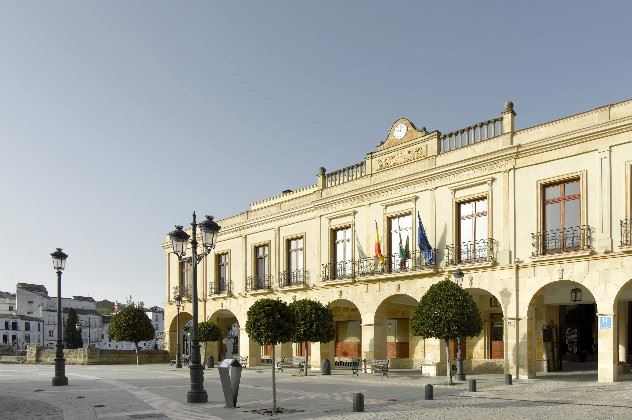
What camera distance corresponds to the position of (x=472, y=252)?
26.7 meters

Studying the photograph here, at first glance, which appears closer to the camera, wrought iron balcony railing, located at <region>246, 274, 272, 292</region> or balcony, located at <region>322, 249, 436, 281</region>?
balcony, located at <region>322, 249, 436, 281</region>

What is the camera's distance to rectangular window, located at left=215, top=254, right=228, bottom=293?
4225 cm

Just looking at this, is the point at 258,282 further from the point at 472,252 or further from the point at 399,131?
the point at 472,252

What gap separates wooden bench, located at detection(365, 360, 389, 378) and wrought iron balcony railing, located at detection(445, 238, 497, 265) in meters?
5.11

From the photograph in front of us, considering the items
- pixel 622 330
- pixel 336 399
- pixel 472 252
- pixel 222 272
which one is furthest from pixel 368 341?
pixel 222 272

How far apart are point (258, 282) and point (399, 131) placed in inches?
530

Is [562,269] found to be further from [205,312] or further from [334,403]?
[205,312]

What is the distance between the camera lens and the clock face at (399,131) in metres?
30.5

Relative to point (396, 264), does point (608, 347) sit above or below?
below

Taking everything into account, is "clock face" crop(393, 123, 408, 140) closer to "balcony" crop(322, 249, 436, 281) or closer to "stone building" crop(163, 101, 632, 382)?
"stone building" crop(163, 101, 632, 382)

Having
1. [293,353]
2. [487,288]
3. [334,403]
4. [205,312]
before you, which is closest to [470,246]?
[487,288]

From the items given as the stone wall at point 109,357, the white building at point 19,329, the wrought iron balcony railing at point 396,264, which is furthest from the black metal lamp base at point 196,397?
the white building at point 19,329

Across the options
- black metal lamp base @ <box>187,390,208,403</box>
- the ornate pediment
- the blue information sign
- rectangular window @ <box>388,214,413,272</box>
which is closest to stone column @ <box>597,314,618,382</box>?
the blue information sign

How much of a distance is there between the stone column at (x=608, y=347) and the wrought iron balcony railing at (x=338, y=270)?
12561mm
